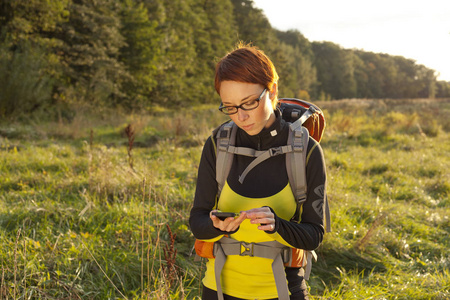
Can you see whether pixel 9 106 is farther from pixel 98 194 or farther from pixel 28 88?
pixel 98 194

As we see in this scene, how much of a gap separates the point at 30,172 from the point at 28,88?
7.43 meters

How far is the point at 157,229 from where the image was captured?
3531 millimetres

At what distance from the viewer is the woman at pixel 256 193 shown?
1.60 m

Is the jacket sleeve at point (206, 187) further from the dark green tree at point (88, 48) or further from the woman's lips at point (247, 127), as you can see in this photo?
the dark green tree at point (88, 48)

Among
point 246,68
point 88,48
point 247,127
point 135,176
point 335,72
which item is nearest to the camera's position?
point 246,68

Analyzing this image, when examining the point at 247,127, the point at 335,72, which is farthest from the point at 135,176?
the point at 335,72

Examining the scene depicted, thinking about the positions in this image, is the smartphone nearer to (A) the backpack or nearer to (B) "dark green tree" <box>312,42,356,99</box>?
(A) the backpack

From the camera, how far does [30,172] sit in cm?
538

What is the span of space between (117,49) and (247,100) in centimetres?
1632

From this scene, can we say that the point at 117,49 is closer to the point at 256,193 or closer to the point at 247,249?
the point at 256,193

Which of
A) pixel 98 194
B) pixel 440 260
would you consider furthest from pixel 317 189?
pixel 98 194

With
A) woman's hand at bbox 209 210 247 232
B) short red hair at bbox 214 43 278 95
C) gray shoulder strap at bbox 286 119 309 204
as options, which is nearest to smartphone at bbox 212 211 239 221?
woman's hand at bbox 209 210 247 232

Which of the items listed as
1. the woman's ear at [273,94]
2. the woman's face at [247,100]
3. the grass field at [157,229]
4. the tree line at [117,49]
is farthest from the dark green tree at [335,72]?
the woman's face at [247,100]

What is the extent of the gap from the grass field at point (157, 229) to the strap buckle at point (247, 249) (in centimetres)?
33
